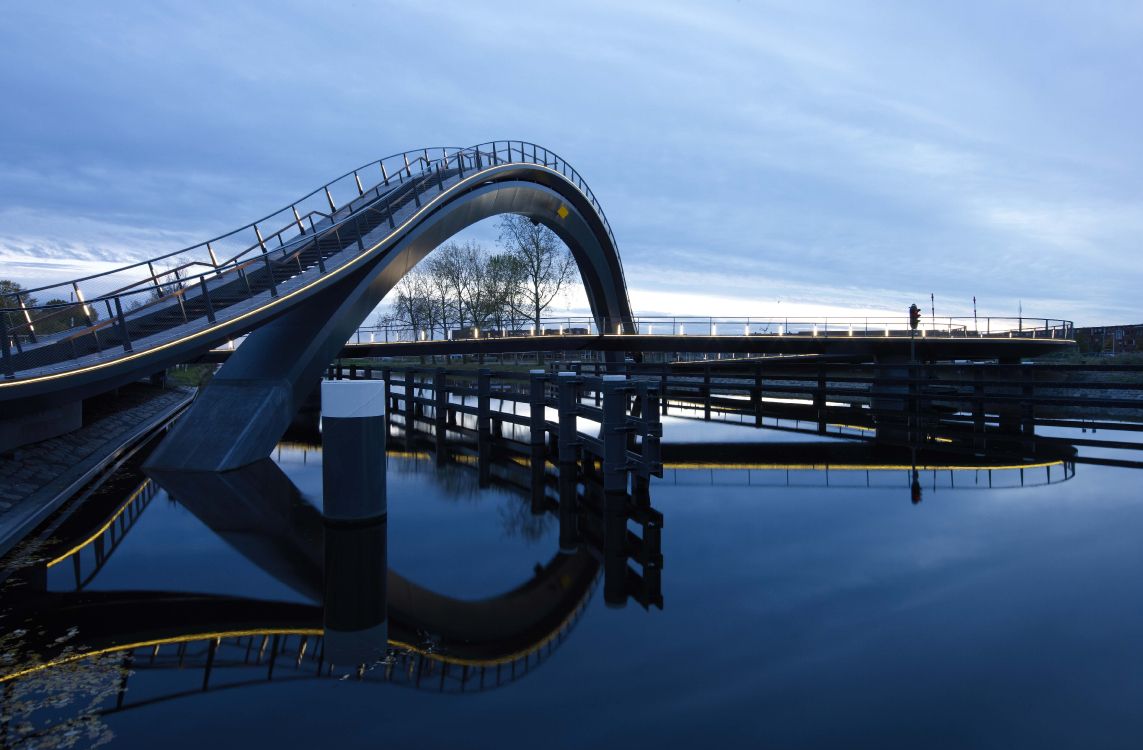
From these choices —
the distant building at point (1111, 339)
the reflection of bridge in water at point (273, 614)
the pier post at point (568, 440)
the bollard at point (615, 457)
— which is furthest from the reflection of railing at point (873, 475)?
the distant building at point (1111, 339)

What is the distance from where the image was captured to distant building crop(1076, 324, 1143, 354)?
45569 millimetres

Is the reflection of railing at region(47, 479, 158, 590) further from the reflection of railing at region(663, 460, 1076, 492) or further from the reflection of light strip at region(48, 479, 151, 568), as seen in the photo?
the reflection of railing at region(663, 460, 1076, 492)

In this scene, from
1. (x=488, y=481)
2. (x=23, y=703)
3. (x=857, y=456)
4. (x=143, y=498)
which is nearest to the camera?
(x=23, y=703)

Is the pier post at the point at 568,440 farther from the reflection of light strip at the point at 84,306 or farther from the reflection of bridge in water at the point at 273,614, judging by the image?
the reflection of light strip at the point at 84,306

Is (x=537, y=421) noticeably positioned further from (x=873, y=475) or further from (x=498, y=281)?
(x=498, y=281)

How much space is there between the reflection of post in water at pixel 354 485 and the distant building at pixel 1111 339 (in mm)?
51404

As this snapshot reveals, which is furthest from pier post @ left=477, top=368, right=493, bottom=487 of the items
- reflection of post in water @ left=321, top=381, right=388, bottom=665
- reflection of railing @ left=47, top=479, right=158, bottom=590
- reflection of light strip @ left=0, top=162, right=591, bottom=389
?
reflection of railing @ left=47, top=479, right=158, bottom=590

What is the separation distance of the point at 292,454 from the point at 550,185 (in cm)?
2353

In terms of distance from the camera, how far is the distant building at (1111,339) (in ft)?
150

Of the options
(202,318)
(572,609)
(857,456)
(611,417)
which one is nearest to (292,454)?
(202,318)

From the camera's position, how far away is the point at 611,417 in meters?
10.2

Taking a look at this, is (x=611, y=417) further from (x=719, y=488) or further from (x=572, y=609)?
(x=572, y=609)

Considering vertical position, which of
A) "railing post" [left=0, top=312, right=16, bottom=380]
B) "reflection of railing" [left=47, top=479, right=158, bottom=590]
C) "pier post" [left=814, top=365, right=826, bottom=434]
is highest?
"railing post" [left=0, top=312, right=16, bottom=380]

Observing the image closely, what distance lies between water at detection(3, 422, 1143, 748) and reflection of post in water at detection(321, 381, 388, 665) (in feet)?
1.04
